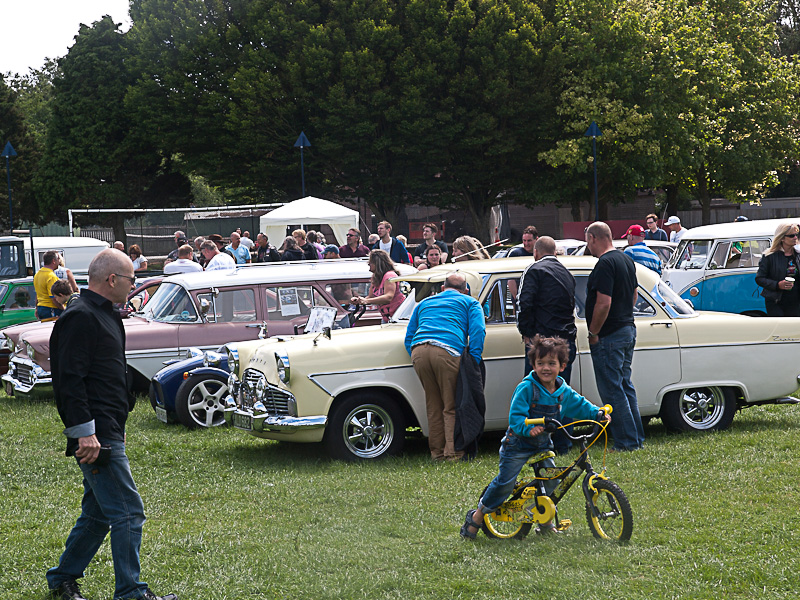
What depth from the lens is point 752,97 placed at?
41.4 meters

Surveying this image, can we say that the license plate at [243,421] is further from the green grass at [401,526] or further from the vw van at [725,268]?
the vw van at [725,268]

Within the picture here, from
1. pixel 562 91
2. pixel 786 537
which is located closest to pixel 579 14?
pixel 562 91

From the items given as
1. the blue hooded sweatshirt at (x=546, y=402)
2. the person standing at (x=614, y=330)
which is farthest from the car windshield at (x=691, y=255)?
the blue hooded sweatshirt at (x=546, y=402)

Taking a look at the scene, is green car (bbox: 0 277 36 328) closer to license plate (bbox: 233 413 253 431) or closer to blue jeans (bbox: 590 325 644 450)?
license plate (bbox: 233 413 253 431)

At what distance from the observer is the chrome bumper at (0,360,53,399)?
40.4 ft

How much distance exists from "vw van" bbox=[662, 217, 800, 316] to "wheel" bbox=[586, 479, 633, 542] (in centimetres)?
1140

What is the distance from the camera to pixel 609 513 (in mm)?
5867

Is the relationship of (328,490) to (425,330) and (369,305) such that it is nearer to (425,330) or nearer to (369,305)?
(425,330)

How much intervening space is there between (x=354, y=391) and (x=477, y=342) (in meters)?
1.18

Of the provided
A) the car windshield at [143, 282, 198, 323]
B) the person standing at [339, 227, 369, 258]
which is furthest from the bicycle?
the person standing at [339, 227, 369, 258]

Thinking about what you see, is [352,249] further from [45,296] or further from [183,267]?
[45,296]

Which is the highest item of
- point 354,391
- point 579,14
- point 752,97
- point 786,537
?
point 579,14

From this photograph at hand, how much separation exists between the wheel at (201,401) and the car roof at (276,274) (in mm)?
1819

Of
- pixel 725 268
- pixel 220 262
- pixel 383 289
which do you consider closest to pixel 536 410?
pixel 383 289
